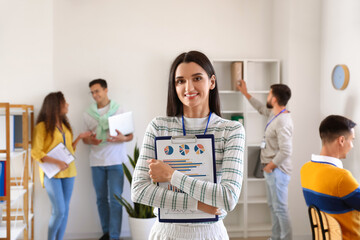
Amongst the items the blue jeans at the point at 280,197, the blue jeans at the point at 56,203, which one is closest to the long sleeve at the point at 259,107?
the blue jeans at the point at 280,197

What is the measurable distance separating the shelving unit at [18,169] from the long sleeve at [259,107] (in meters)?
2.36

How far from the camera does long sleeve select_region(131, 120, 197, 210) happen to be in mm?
1306

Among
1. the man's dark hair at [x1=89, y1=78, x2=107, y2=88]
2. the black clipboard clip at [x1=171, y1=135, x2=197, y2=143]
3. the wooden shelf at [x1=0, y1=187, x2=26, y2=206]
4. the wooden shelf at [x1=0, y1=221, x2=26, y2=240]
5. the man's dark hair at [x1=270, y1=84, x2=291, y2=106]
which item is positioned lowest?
the wooden shelf at [x1=0, y1=221, x2=26, y2=240]

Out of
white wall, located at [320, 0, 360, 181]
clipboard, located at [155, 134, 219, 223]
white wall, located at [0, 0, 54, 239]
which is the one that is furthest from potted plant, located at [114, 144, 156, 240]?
clipboard, located at [155, 134, 219, 223]

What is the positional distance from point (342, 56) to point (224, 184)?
8.93ft

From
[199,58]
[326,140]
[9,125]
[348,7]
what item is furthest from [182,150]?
[348,7]

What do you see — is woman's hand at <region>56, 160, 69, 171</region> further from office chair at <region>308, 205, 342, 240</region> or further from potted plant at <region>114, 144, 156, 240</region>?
office chair at <region>308, 205, 342, 240</region>

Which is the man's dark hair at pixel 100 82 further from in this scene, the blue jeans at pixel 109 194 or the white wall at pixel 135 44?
the blue jeans at pixel 109 194

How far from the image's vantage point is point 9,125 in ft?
9.30

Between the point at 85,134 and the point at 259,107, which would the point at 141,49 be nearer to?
the point at 85,134

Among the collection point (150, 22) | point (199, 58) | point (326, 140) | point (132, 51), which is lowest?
point (326, 140)

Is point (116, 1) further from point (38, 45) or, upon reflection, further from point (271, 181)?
point (271, 181)

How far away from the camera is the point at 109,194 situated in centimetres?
408

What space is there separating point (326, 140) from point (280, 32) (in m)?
2.19
